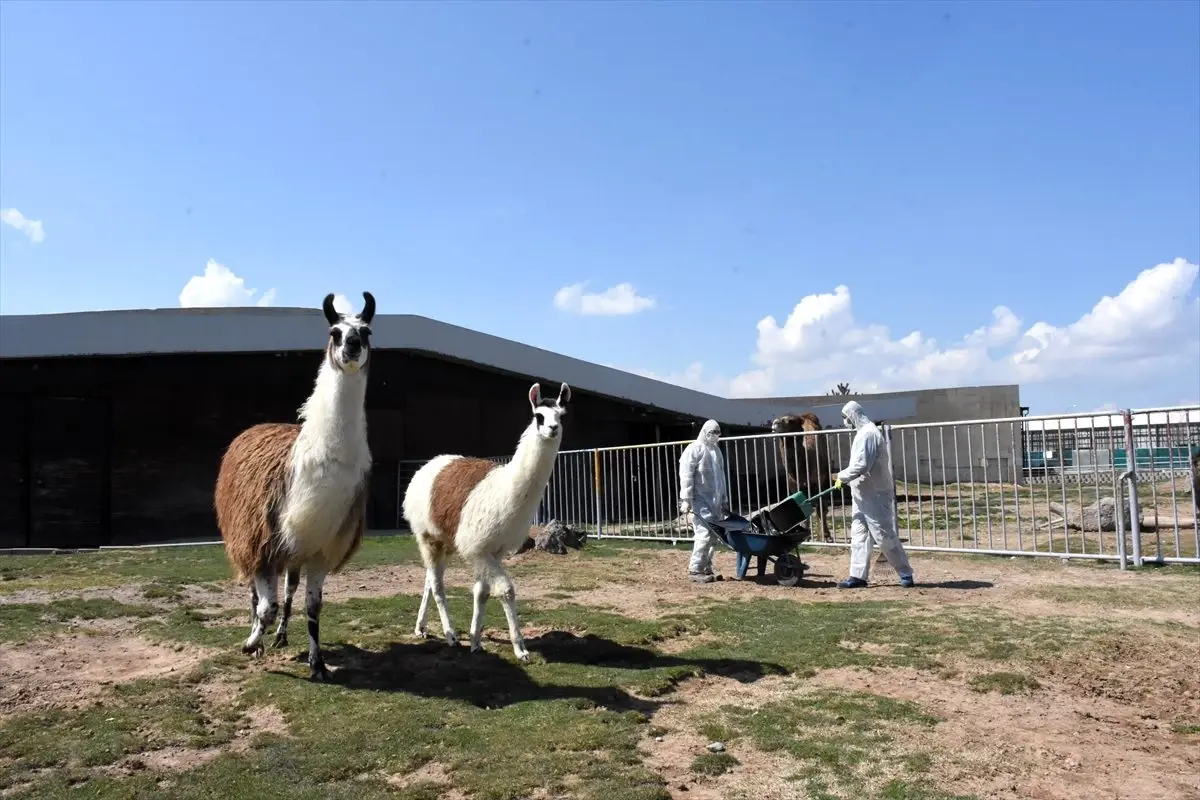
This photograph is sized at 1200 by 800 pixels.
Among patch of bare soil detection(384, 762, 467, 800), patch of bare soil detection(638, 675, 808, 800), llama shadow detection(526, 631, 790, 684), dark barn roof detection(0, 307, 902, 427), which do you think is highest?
dark barn roof detection(0, 307, 902, 427)

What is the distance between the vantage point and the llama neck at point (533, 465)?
6195 mm

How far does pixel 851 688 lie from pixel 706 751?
152 cm

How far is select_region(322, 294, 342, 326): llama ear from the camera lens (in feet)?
17.5

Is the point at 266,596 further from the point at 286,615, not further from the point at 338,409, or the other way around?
the point at 338,409

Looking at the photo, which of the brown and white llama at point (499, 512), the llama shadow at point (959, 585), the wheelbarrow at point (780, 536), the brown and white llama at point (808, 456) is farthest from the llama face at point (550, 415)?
the brown and white llama at point (808, 456)

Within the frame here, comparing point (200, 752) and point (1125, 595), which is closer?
point (200, 752)

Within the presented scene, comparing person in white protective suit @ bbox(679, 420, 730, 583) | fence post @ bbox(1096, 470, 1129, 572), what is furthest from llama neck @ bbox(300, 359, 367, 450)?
fence post @ bbox(1096, 470, 1129, 572)

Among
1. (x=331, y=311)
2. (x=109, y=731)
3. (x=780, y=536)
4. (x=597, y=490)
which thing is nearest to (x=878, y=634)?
(x=780, y=536)

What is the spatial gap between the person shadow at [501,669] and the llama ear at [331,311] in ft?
7.94

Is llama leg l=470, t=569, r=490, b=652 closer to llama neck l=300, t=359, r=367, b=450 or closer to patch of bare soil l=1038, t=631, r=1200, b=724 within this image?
llama neck l=300, t=359, r=367, b=450

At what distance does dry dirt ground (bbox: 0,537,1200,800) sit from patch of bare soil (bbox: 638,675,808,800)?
14 mm

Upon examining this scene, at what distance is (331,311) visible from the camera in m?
5.41

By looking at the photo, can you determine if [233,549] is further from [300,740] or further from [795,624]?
[795,624]

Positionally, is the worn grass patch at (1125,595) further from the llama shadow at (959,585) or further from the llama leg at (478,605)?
the llama leg at (478,605)
